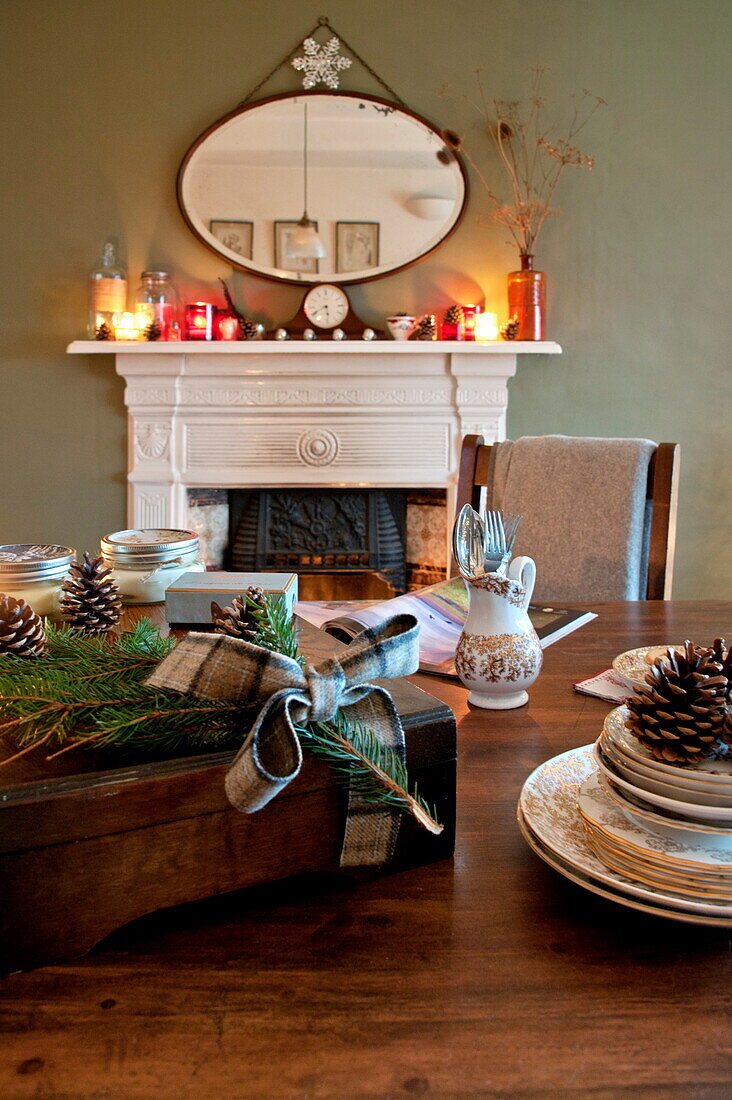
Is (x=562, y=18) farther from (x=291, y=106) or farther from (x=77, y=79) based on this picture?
(x=77, y=79)

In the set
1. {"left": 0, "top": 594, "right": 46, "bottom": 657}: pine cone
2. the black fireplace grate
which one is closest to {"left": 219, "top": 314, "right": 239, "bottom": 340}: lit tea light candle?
the black fireplace grate

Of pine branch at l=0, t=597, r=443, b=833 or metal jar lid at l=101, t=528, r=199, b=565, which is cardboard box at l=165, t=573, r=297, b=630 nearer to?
metal jar lid at l=101, t=528, r=199, b=565

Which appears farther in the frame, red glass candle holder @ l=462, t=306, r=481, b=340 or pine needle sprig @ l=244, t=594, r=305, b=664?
red glass candle holder @ l=462, t=306, r=481, b=340

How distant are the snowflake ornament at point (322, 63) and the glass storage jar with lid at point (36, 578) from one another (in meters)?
2.73

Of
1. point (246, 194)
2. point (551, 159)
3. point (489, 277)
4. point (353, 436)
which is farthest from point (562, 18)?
point (353, 436)

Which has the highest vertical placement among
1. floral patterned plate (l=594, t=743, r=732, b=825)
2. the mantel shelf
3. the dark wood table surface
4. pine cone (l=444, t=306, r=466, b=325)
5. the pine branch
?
pine cone (l=444, t=306, r=466, b=325)

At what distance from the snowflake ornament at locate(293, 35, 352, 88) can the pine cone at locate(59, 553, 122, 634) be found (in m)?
2.79

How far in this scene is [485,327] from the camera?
317 centimetres

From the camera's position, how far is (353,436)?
10.6 ft

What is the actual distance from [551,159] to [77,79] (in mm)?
1753

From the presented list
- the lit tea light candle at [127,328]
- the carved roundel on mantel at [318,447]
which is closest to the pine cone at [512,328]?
the carved roundel on mantel at [318,447]

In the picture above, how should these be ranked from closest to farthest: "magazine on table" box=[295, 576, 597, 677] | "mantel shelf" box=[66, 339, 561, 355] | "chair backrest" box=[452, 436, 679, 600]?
"magazine on table" box=[295, 576, 597, 677] → "chair backrest" box=[452, 436, 679, 600] → "mantel shelf" box=[66, 339, 561, 355]

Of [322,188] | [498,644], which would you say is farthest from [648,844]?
[322,188]

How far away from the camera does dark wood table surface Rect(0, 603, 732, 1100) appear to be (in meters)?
0.41
